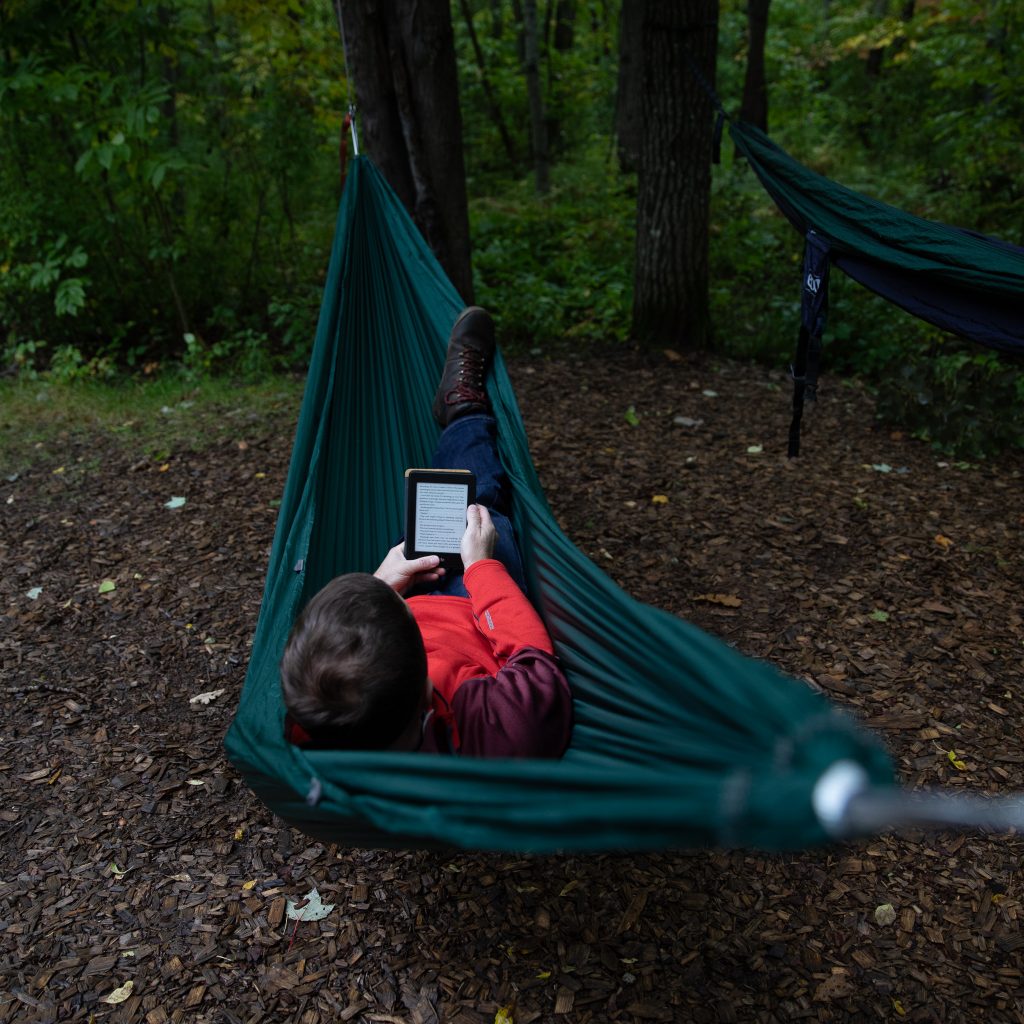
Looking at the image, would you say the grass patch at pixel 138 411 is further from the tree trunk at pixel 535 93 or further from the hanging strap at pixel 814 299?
the tree trunk at pixel 535 93

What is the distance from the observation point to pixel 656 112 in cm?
343

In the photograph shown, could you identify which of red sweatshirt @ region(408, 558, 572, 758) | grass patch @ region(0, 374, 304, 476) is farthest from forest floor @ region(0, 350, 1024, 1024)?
red sweatshirt @ region(408, 558, 572, 758)

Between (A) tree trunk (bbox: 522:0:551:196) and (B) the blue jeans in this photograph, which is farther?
(A) tree trunk (bbox: 522:0:551:196)

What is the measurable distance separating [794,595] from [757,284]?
281cm

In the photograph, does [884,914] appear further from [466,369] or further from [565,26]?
[565,26]

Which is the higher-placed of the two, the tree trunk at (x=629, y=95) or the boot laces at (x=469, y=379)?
the tree trunk at (x=629, y=95)

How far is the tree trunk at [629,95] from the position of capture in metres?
6.51

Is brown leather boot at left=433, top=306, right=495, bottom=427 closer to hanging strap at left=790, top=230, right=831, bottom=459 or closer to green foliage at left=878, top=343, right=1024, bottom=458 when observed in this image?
hanging strap at left=790, top=230, right=831, bottom=459

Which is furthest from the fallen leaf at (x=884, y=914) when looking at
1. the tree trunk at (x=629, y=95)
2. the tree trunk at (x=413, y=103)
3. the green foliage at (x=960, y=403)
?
the tree trunk at (x=629, y=95)

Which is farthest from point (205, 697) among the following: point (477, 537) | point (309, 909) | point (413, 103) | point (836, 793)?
point (413, 103)

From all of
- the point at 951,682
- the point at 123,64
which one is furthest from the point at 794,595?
the point at 123,64

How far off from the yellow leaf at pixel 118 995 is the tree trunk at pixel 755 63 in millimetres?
6323

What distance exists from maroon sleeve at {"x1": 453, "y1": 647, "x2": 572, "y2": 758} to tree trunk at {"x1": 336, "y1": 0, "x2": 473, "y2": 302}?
239cm

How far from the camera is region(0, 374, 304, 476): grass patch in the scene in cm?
329
